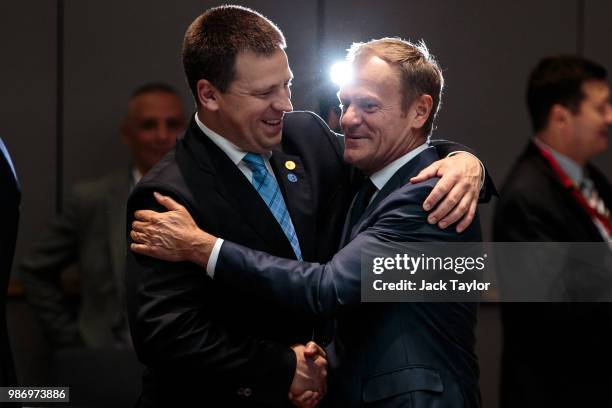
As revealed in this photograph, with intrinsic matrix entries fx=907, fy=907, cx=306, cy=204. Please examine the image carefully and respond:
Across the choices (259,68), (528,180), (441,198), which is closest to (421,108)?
(441,198)

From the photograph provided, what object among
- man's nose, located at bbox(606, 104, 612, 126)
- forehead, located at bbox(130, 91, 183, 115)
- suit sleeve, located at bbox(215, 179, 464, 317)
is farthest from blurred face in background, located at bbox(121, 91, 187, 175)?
man's nose, located at bbox(606, 104, 612, 126)

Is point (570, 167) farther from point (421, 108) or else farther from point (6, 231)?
point (6, 231)

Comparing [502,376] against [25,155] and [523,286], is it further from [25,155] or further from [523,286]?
[25,155]

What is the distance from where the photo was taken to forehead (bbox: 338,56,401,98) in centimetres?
164

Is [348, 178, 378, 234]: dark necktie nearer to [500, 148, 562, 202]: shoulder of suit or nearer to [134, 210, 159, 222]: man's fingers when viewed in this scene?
[134, 210, 159, 222]: man's fingers

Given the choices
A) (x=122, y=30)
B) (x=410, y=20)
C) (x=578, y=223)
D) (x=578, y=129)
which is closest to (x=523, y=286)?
(x=578, y=223)

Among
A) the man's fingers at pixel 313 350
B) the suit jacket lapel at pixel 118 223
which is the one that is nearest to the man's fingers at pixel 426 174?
the man's fingers at pixel 313 350

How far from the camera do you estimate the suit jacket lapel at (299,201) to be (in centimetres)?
167

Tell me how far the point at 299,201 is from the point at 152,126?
79 cm

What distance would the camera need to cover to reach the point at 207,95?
1652 mm

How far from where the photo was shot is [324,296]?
1.52 m

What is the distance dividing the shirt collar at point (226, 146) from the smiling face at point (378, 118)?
197 mm

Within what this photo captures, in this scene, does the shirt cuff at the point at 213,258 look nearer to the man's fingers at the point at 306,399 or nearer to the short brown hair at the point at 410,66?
the man's fingers at the point at 306,399

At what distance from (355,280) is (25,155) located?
3.60 feet
